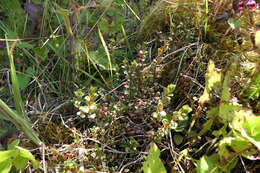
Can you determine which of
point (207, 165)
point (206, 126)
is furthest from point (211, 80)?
point (207, 165)

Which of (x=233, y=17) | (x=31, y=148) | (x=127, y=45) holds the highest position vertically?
(x=233, y=17)

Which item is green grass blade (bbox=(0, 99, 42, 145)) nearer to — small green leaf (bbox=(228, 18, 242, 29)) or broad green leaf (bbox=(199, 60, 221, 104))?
broad green leaf (bbox=(199, 60, 221, 104))

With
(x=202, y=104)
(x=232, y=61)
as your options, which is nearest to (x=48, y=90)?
(x=202, y=104)

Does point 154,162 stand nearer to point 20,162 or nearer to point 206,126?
point 206,126

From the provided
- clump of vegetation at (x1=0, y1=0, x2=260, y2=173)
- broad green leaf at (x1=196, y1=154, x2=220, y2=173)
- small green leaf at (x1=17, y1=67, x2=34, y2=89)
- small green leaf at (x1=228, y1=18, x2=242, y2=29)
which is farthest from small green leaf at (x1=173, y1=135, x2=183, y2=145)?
small green leaf at (x1=17, y1=67, x2=34, y2=89)

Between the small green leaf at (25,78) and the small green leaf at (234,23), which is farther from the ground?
the small green leaf at (234,23)

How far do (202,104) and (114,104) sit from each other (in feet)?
1.00

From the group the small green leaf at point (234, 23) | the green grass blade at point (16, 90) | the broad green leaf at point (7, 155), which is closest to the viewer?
the broad green leaf at point (7, 155)

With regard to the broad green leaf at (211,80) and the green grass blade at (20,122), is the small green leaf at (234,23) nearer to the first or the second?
the broad green leaf at (211,80)

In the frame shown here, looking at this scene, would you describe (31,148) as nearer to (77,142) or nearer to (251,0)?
(77,142)

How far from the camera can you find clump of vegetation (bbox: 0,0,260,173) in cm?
110

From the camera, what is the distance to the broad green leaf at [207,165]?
3.47 ft

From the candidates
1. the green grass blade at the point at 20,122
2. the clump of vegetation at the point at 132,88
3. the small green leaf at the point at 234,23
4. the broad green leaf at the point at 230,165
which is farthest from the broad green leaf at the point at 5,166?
the small green leaf at the point at 234,23

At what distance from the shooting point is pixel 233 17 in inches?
52.4
